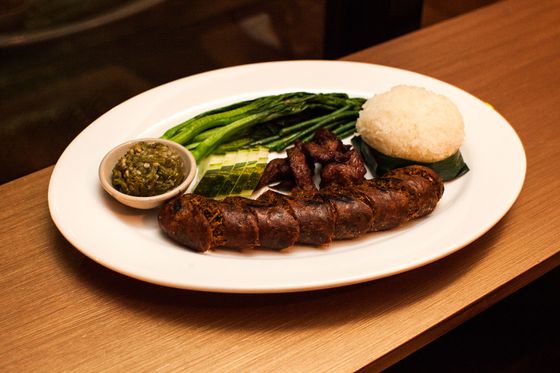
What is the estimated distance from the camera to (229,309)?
2.05 metres

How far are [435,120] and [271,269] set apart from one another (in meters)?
1.07

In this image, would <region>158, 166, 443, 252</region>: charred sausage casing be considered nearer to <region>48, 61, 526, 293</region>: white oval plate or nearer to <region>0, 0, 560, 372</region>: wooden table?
<region>48, 61, 526, 293</region>: white oval plate

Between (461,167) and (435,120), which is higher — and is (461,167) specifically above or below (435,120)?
below

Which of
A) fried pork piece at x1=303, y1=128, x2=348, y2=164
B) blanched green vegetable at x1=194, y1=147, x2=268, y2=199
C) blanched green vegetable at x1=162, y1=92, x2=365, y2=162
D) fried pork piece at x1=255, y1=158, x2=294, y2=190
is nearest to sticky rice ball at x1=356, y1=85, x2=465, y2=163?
fried pork piece at x1=303, y1=128, x2=348, y2=164

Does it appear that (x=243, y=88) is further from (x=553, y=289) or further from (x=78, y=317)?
(x=553, y=289)

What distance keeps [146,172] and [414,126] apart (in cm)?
117

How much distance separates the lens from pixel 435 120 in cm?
257

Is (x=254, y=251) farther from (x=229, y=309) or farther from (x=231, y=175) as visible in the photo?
(x=231, y=175)

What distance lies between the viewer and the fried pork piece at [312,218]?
Answer: 6.98 ft

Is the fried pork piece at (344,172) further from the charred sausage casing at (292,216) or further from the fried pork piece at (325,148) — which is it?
the charred sausage casing at (292,216)

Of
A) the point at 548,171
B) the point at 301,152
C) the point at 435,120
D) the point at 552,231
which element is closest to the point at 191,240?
the point at 301,152

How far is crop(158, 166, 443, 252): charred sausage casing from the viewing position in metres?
2.09

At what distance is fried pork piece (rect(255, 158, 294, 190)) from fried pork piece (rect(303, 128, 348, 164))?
0.12 m

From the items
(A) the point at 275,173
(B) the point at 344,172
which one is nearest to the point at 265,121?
(A) the point at 275,173
